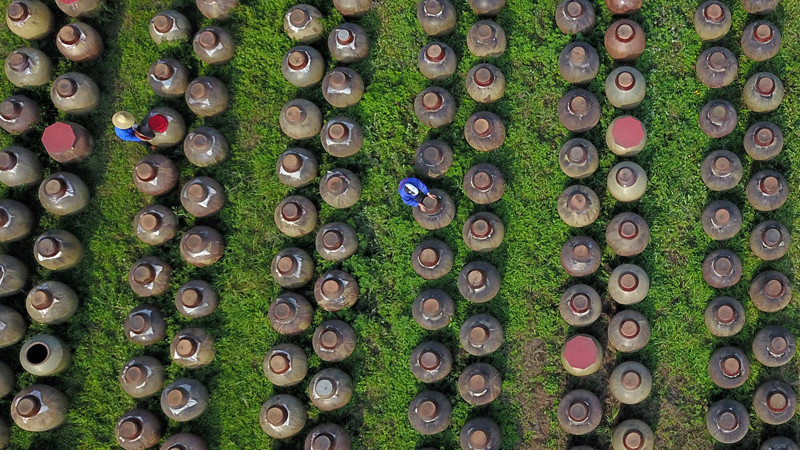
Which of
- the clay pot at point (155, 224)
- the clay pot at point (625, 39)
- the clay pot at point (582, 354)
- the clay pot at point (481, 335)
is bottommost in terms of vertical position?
the clay pot at point (155, 224)

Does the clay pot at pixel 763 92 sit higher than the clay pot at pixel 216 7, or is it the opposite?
the clay pot at pixel 763 92

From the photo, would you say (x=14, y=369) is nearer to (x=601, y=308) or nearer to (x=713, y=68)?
(x=601, y=308)

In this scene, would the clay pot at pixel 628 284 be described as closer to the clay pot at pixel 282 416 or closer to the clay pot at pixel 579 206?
the clay pot at pixel 579 206

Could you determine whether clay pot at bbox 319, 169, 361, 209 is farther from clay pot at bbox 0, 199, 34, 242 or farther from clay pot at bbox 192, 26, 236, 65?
clay pot at bbox 0, 199, 34, 242

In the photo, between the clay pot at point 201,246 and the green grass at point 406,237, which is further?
the green grass at point 406,237

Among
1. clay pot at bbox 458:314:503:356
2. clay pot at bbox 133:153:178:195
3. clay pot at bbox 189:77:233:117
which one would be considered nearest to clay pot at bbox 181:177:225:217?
clay pot at bbox 133:153:178:195

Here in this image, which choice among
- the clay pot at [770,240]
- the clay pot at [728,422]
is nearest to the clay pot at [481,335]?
the clay pot at [728,422]

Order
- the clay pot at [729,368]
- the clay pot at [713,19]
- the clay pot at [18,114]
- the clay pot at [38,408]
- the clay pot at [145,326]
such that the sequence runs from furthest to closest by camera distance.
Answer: the clay pot at [18,114]
the clay pot at [713,19]
the clay pot at [145,326]
the clay pot at [38,408]
the clay pot at [729,368]

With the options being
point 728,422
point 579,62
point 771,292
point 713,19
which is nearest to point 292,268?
point 579,62
